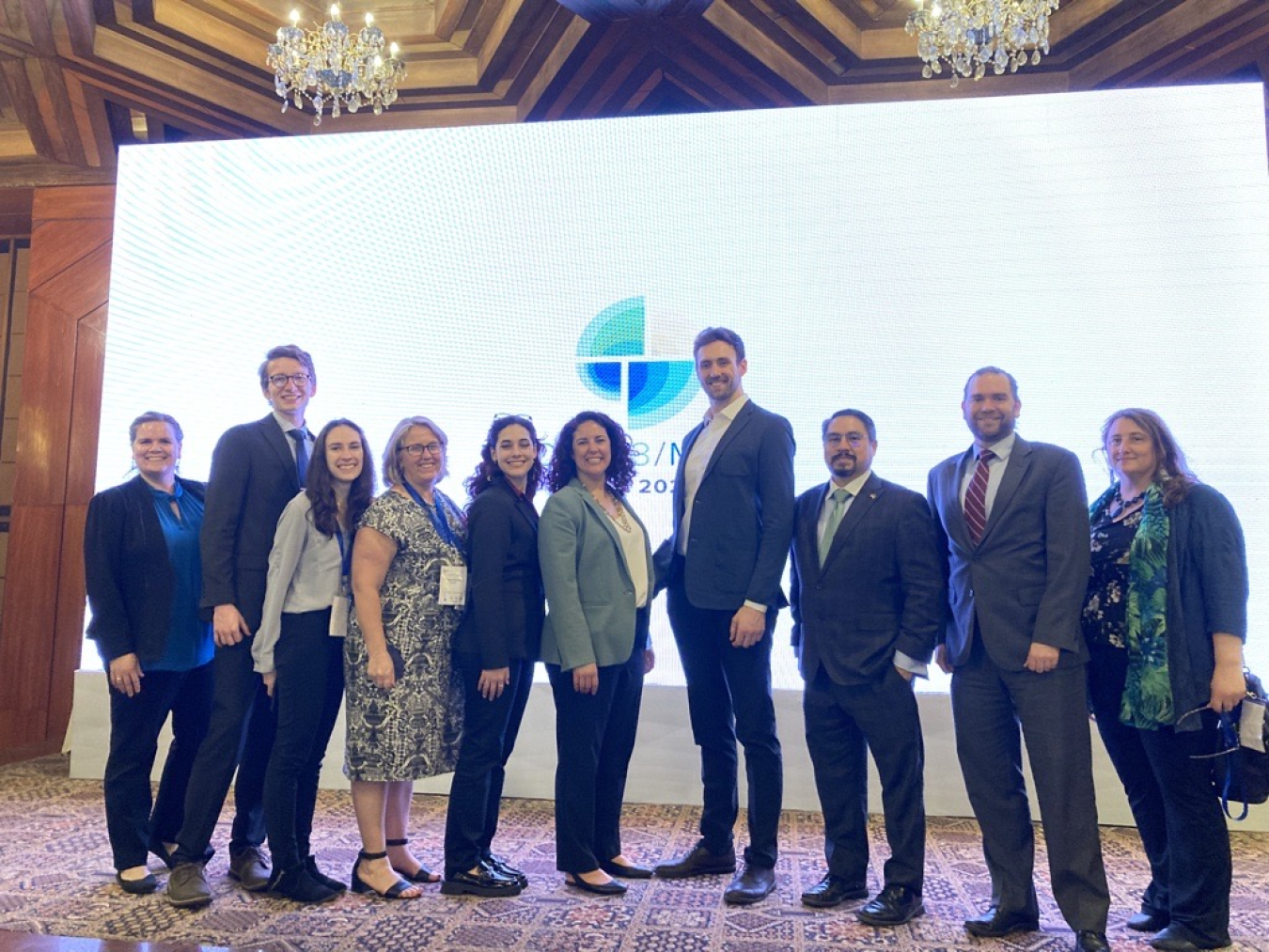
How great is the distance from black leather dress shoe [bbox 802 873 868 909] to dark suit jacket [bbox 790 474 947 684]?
1.87 ft

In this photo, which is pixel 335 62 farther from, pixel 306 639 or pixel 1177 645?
pixel 1177 645

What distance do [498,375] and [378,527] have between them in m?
1.64

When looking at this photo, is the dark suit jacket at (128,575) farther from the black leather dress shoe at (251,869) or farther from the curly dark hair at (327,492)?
the black leather dress shoe at (251,869)

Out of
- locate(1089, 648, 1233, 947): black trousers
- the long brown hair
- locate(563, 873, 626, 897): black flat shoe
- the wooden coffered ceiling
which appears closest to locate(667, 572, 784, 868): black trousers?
locate(563, 873, 626, 897): black flat shoe

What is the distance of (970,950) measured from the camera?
224 centimetres

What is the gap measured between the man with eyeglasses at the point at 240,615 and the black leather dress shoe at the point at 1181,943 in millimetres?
2210

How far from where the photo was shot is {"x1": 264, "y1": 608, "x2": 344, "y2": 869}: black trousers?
2547 mm

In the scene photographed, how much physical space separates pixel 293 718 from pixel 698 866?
1267 millimetres

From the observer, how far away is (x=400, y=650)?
2.58 meters

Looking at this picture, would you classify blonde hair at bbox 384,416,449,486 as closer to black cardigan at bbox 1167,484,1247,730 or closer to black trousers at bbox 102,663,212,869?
black trousers at bbox 102,663,212,869

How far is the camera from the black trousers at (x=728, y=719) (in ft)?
8.81

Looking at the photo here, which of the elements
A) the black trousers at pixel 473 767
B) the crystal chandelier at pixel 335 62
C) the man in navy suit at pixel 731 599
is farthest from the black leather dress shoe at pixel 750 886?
the crystal chandelier at pixel 335 62

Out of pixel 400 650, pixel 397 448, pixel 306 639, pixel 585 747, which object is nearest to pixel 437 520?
pixel 397 448

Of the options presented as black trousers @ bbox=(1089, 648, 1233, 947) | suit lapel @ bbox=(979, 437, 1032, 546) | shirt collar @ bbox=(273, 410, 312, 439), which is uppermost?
shirt collar @ bbox=(273, 410, 312, 439)
